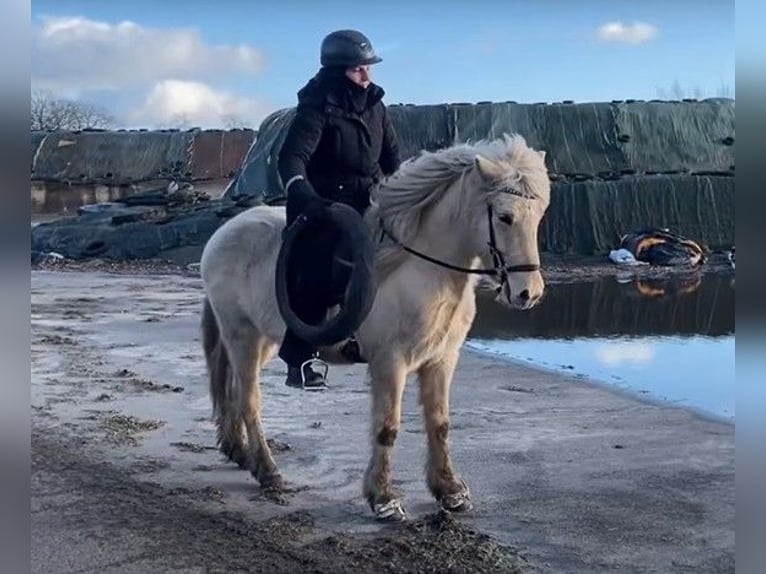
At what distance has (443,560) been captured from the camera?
441 centimetres

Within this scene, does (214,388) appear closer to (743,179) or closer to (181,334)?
(743,179)

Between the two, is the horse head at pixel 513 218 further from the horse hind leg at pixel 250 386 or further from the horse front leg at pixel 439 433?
the horse hind leg at pixel 250 386

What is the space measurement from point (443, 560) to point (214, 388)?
2289mm

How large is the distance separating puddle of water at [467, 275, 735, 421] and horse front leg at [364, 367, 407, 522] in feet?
8.57

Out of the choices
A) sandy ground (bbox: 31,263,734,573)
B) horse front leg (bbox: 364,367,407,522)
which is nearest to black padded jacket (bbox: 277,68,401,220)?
horse front leg (bbox: 364,367,407,522)

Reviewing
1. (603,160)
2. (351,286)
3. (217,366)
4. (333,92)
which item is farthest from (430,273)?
(603,160)

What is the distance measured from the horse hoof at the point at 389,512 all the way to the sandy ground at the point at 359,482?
52mm

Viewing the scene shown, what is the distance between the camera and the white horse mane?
4648 millimetres

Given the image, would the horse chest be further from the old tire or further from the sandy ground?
the sandy ground

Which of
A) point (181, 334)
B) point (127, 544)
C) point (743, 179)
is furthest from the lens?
point (181, 334)

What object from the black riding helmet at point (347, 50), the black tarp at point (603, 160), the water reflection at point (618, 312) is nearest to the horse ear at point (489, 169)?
the black riding helmet at point (347, 50)

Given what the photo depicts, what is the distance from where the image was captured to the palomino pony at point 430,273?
4520 millimetres

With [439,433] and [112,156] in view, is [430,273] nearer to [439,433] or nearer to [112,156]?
[439,433]

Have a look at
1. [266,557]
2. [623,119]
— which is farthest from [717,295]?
[266,557]
